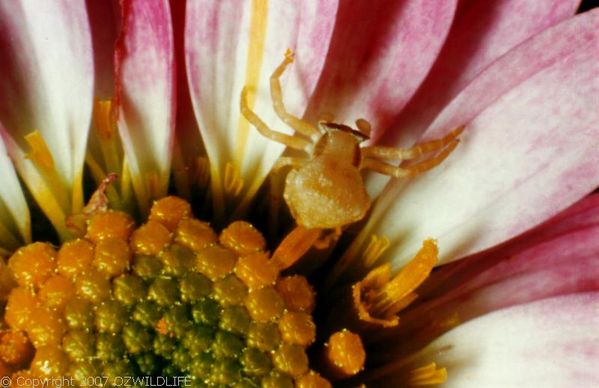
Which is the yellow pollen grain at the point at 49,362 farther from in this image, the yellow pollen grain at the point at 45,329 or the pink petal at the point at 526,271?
the pink petal at the point at 526,271

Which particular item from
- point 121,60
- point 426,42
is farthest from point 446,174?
point 121,60

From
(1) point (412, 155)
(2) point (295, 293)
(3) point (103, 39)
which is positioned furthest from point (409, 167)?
(3) point (103, 39)

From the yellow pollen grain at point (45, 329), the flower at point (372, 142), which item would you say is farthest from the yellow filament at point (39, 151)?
the yellow pollen grain at point (45, 329)

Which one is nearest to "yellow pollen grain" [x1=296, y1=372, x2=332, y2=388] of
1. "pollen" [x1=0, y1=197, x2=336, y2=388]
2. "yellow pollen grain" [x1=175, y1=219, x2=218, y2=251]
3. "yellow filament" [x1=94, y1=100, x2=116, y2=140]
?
"pollen" [x1=0, y1=197, x2=336, y2=388]

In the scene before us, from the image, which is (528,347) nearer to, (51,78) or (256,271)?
(256,271)

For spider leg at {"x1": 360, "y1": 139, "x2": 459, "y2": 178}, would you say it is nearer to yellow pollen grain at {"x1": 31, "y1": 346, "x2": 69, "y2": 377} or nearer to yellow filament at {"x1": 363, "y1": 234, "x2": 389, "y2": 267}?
yellow filament at {"x1": 363, "y1": 234, "x2": 389, "y2": 267}

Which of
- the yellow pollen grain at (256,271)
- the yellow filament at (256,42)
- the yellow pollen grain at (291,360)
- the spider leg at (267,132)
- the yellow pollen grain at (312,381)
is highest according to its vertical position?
the yellow filament at (256,42)
